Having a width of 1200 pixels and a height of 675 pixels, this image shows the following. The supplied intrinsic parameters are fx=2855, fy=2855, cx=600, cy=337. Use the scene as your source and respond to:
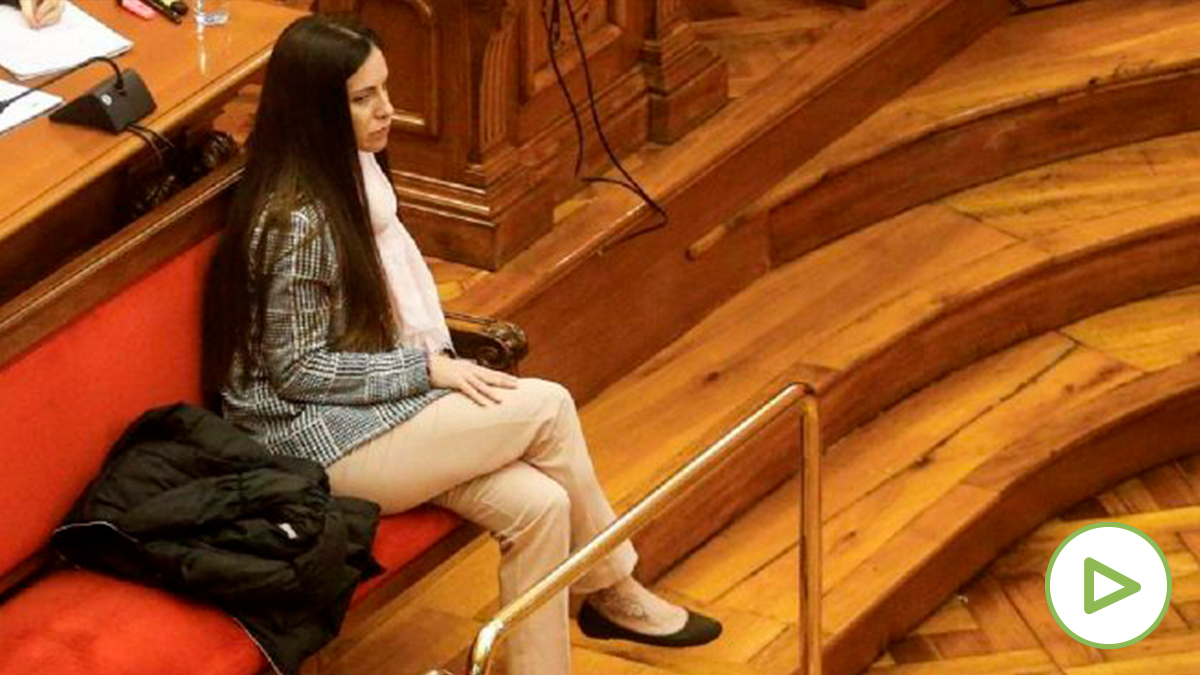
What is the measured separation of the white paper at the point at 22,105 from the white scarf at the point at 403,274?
1.14ft

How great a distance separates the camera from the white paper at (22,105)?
3094mm

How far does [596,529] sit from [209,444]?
20.1 inches

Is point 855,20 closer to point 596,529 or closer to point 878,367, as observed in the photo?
point 878,367

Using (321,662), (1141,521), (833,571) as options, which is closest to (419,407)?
(321,662)

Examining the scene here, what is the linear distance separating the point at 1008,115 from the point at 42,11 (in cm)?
174

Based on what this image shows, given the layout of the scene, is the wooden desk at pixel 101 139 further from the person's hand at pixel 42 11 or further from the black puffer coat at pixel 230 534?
the black puffer coat at pixel 230 534

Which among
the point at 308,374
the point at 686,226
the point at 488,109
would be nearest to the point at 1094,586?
the point at 686,226

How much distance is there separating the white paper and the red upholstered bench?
18cm

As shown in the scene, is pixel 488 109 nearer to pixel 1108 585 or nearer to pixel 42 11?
pixel 42 11

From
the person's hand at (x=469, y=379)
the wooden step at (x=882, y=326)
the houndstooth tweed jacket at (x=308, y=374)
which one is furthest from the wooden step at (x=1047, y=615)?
the houndstooth tweed jacket at (x=308, y=374)

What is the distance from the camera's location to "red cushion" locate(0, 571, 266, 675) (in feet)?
9.35

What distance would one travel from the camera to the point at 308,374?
3.11m

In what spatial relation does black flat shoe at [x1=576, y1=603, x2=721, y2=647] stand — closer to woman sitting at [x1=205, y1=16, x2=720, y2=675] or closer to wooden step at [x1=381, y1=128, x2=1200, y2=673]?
wooden step at [x1=381, y1=128, x2=1200, y2=673]

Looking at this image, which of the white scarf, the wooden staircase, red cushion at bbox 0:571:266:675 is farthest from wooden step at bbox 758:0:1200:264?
red cushion at bbox 0:571:266:675
